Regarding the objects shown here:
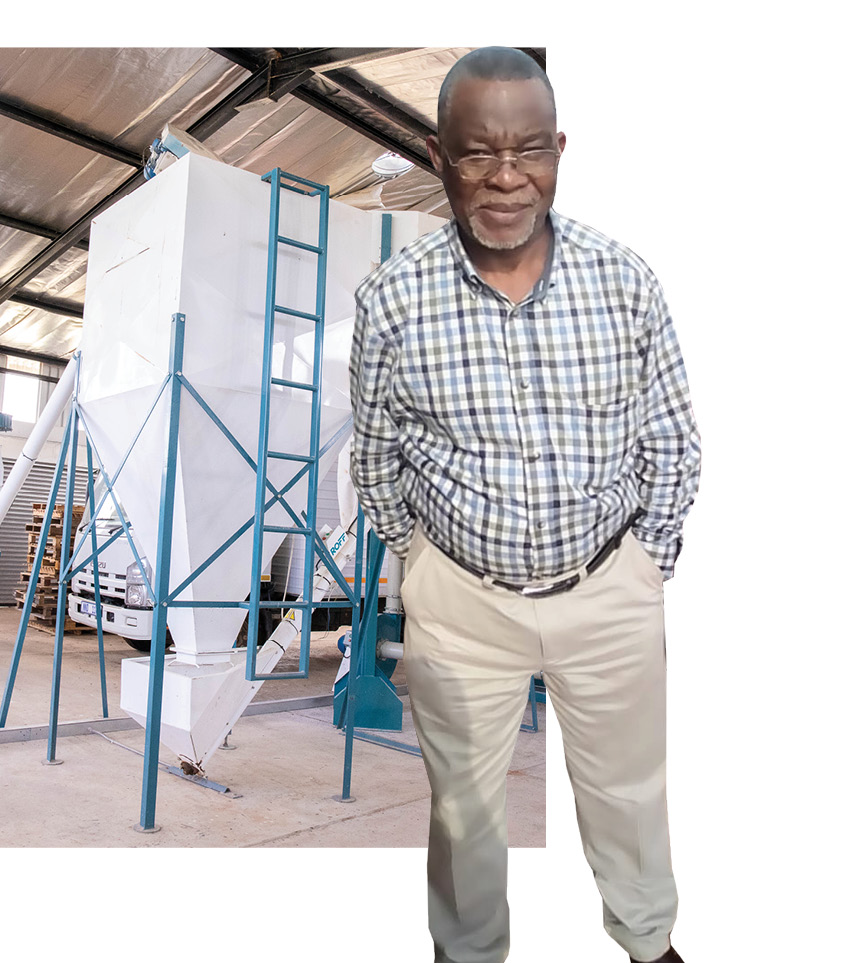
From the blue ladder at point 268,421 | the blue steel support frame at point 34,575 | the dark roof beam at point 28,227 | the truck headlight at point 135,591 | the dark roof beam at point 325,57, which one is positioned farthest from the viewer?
the dark roof beam at point 28,227

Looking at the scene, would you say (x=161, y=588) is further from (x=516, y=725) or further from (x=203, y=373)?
(x=516, y=725)

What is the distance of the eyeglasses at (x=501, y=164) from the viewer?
1.95 metres

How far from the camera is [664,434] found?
2053 mm

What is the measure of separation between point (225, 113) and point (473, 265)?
5006 mm

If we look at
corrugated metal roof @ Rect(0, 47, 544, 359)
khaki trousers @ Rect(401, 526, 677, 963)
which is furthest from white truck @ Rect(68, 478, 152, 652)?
khaki trousers @ Rect(401, 526, 677, 963)

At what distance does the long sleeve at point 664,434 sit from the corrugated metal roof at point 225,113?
3943mm

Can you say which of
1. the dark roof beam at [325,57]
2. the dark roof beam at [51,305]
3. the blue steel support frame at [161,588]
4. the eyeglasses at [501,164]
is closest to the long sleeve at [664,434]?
the eyeglasses at [501,164]

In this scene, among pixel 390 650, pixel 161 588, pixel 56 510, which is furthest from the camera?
pixel 56 510

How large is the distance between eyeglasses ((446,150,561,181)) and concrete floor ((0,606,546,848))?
10.6 feet

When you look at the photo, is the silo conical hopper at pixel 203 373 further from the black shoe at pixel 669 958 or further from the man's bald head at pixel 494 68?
the black shoe at pixel 669 958

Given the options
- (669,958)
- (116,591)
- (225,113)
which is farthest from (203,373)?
(116,591)

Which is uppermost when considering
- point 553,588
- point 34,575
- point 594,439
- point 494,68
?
point 494,68

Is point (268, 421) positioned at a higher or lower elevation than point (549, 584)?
higher

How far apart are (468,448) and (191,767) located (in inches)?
134
